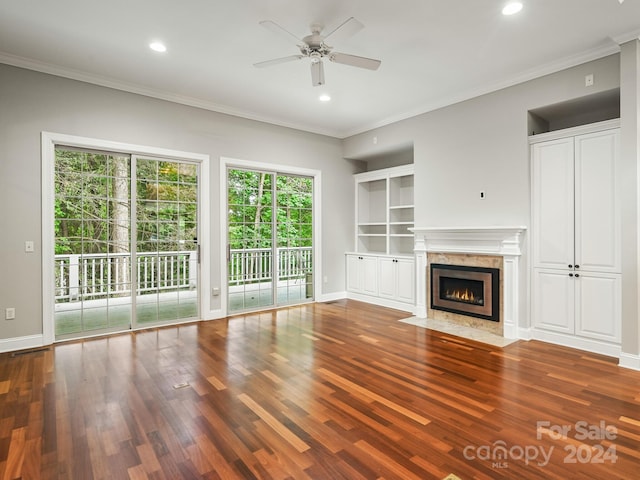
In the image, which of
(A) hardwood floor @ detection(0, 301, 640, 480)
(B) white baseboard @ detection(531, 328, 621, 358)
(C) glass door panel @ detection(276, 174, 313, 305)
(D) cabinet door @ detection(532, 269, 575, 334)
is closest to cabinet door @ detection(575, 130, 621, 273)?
(D) cabinet door @ detection(532, 269, 575, 334)

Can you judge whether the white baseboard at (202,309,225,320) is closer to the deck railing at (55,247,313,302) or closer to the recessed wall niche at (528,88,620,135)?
the deck railing at (55,247,313,302)

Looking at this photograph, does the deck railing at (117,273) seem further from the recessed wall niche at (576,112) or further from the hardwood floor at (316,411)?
the recessed wall niche at (576,112)

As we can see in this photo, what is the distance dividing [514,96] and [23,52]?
5681mm

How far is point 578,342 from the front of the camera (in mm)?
3924

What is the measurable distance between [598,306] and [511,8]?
10.3 ft

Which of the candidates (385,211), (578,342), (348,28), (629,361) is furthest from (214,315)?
(629,361)

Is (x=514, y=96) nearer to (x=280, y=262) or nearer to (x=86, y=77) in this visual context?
(x=280, y=262)

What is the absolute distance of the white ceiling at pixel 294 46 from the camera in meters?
3.00

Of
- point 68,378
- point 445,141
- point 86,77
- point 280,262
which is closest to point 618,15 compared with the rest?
point 445,141

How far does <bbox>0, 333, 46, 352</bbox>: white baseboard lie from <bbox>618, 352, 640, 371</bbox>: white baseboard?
6.24 m

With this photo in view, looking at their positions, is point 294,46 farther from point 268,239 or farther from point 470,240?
point 470,240

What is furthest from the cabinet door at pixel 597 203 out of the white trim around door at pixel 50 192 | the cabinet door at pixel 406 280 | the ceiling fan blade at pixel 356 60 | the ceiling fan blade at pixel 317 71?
the white trim around door at pixel 50 192

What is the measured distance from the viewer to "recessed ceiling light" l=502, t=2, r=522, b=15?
2.91m

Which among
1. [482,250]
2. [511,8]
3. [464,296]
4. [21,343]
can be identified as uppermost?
[511,8]
